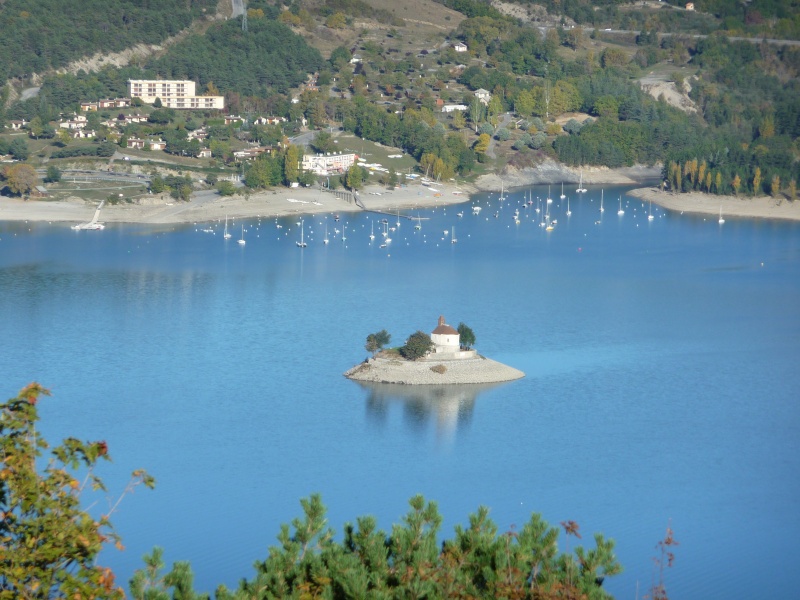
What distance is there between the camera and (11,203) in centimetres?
4209

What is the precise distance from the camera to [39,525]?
643 centimetres

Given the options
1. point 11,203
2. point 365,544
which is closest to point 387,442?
point 365,544

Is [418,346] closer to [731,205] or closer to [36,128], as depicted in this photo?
[731,205]

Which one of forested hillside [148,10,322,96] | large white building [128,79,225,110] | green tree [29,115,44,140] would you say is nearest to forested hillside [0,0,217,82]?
forested hillside [148,10,322,96]

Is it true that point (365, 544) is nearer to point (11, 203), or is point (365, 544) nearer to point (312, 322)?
point (312, 322)

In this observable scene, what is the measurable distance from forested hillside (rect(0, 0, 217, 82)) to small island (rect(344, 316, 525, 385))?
3520 centimetres

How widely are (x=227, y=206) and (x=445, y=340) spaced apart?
21768 millimetres

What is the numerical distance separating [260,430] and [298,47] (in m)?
43.3

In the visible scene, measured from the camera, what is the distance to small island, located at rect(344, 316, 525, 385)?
2200 centimetres

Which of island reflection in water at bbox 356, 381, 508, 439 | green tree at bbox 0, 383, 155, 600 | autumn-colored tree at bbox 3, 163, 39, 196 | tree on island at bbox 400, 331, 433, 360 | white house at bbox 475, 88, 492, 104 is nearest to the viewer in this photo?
green tree at bbox 0, 383, 155, 600

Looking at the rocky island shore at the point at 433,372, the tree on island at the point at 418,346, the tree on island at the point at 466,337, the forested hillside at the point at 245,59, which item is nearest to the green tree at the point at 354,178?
the forested hillside at the point at 245,59

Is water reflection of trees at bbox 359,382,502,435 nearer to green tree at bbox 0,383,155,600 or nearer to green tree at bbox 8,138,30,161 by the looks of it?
green tree at bbox 0,383,155,600

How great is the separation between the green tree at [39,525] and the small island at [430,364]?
50.4 feet

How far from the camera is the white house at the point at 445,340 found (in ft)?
74.1
